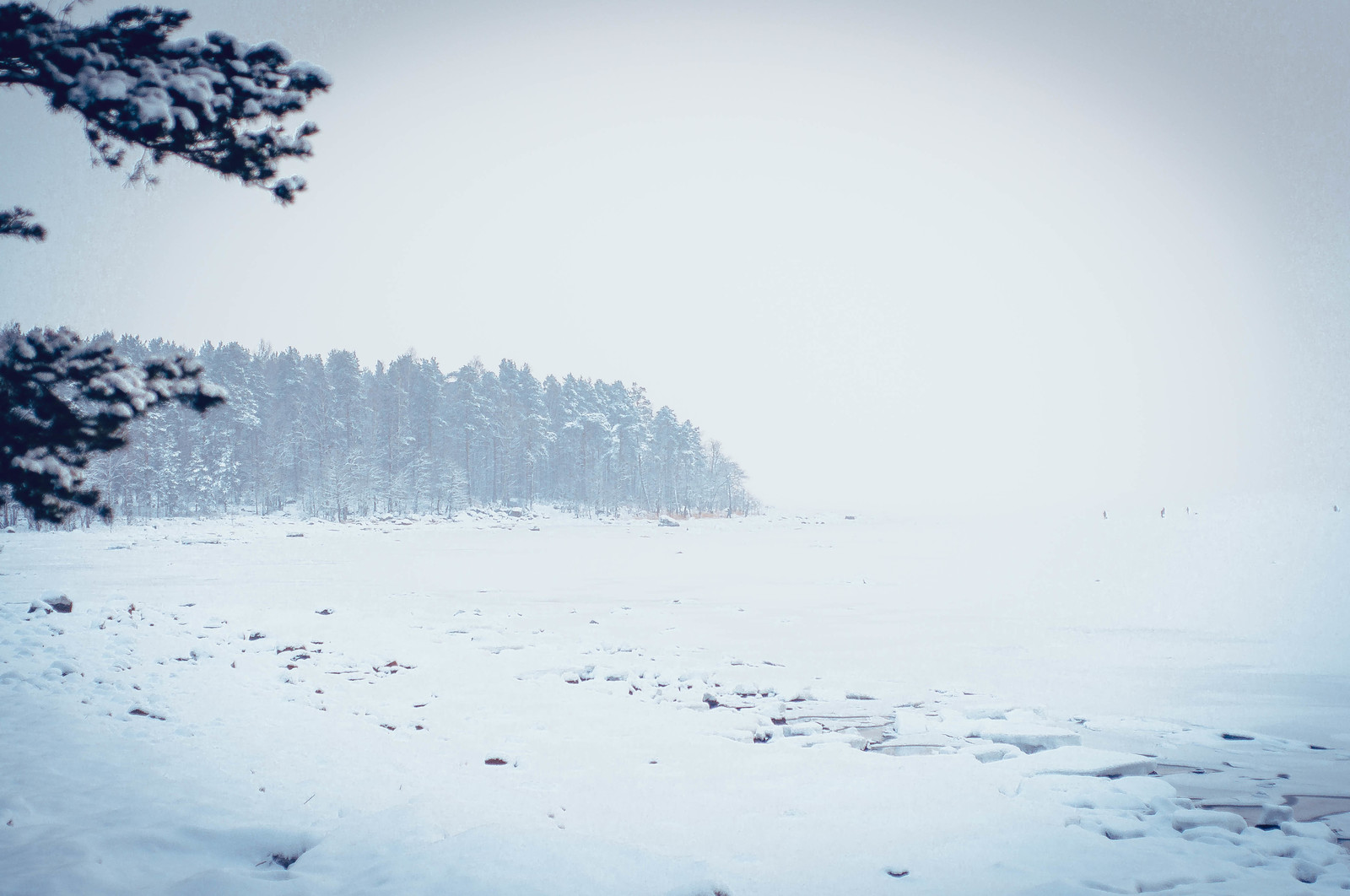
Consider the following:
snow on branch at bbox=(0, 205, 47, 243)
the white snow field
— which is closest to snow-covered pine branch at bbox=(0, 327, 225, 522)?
snow on branch at bbox=(0, 205, 47, 243)

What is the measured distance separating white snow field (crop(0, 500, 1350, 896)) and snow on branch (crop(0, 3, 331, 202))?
424 cm

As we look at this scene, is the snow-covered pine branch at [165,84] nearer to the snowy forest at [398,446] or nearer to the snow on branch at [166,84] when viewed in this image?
the snow on branch at [166,84]

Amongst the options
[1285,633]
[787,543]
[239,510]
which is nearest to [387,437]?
[239,510]

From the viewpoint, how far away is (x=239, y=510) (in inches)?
2375

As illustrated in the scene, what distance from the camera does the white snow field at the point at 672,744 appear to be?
3.63m

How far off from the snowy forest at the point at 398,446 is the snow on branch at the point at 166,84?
54495 mm

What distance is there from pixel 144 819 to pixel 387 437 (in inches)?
2612

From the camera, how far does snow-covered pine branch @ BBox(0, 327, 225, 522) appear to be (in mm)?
3891

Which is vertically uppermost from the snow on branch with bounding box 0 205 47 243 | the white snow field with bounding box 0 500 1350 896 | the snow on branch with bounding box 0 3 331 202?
the snow on branch with bounding box 0 3 331 202

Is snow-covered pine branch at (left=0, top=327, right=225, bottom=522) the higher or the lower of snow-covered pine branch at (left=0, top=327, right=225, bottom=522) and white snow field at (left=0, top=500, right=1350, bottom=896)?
the higher

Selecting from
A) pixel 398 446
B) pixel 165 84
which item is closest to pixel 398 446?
pixel 398 446

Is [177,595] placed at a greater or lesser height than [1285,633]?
lesser

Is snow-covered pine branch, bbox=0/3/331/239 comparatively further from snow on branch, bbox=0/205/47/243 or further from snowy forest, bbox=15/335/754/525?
snowy forest, bbox=15/335/754/525

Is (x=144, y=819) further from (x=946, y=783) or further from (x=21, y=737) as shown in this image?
(x=946, y=783)
